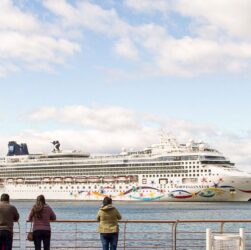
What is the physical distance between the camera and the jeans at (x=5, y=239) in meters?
12.8

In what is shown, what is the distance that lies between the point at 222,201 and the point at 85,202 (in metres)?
24.4

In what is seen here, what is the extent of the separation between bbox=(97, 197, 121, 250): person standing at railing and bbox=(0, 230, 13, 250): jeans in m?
1.94

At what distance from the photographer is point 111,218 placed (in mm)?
13703

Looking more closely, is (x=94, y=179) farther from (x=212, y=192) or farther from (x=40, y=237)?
(x=40, y=237)

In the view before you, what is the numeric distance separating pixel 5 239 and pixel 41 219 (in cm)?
82

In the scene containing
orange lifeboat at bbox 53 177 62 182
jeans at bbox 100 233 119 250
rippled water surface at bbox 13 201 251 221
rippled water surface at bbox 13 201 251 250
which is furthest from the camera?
orange lifeboat at bbox 53 177 62 182

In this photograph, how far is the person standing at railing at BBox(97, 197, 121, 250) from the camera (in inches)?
535

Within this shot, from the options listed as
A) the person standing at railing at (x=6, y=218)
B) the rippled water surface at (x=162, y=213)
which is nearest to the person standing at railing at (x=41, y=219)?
the person standing at railing at (x=6, y=218)

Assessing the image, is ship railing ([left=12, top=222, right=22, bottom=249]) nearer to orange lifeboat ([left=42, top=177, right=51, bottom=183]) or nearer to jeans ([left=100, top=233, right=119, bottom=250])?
jeans ([left=100, top=233, right=119, bottom=250])

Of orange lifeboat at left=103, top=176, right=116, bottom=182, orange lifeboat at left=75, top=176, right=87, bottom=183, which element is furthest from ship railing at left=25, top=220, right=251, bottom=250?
orange lifeboat at left=75, top=176, right=87, bottom=183

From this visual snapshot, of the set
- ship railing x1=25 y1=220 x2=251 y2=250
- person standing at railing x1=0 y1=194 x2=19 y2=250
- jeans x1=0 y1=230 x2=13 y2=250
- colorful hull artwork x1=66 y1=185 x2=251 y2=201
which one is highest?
colorful hull artwork x1=66 y1=185 x2=251 y2=201

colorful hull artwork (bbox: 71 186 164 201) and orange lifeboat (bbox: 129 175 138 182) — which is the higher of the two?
orange lifeboat (bbox: 129 175 138 182)

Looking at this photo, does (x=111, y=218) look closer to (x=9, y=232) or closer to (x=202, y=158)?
(x=9, y=232)

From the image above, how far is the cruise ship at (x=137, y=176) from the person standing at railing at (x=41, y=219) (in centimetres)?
8568
